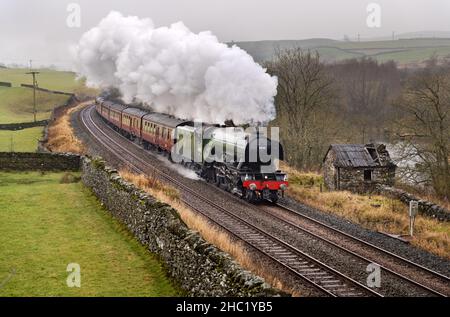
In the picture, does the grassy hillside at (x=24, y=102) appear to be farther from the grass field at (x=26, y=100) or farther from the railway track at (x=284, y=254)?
the railway track at (x=284, y=254)

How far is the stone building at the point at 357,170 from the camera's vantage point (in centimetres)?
2931

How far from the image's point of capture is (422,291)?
1273cm

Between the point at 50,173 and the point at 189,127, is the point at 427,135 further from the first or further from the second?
the point at 50,173

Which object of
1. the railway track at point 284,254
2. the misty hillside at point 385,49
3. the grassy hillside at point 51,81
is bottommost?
the railway track at point 284,254

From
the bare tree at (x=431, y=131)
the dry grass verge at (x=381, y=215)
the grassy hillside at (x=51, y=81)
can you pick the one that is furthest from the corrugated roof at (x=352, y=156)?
the grassy hillside at (x=51, y=81)

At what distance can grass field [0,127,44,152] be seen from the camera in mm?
36562

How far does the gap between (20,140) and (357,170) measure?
26.3 metres

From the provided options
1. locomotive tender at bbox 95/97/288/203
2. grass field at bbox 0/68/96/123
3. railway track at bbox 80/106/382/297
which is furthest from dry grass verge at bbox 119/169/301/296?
grass field at bbox 0/68/96/123

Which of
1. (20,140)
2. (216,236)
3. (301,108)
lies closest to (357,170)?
(216,236)

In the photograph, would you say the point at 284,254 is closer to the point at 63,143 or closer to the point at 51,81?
the point at 63,143

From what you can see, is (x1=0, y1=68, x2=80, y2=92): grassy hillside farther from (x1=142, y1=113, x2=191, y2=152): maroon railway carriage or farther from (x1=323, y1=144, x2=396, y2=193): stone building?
(x1=323, y1=144, x2=396, y2=193): stone building

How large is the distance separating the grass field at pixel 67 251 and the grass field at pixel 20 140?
1677 centimetres

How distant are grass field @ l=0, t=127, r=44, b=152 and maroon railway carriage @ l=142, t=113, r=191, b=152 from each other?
7876 mm

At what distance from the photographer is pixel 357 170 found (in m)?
29.5
